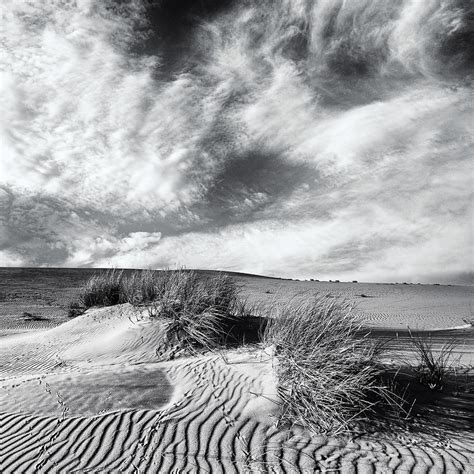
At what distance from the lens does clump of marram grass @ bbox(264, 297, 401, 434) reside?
462cm

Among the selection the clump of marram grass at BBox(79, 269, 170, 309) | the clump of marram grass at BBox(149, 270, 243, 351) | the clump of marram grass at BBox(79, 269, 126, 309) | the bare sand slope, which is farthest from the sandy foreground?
the clump of marram grass at BBox(79, 269, 126, 309)

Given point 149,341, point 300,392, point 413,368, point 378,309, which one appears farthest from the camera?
point 378,309

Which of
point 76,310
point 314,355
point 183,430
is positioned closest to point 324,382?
point 314,355

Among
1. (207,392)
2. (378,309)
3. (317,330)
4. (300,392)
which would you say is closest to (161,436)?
(207,392)

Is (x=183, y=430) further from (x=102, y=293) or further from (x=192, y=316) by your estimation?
(x=102, y=293)

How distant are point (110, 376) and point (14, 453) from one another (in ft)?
6.83

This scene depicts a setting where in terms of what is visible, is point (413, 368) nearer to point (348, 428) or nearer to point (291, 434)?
point (348, 428)

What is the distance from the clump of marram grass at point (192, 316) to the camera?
7984mm

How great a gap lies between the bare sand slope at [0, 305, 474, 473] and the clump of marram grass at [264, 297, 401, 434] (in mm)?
191

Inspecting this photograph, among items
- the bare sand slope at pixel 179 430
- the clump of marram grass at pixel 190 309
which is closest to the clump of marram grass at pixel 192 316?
the clump of marram grass at pixel 190 309

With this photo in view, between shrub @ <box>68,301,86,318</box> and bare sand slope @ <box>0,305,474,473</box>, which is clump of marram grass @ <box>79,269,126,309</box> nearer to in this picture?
shrub @ <box>68,301,86,318</box>

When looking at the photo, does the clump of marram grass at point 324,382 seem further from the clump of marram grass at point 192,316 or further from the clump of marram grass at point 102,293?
the clump of marram grass at point 102,293

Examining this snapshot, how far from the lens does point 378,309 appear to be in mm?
21328

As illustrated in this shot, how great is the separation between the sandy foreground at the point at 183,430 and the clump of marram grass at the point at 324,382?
0.18m
